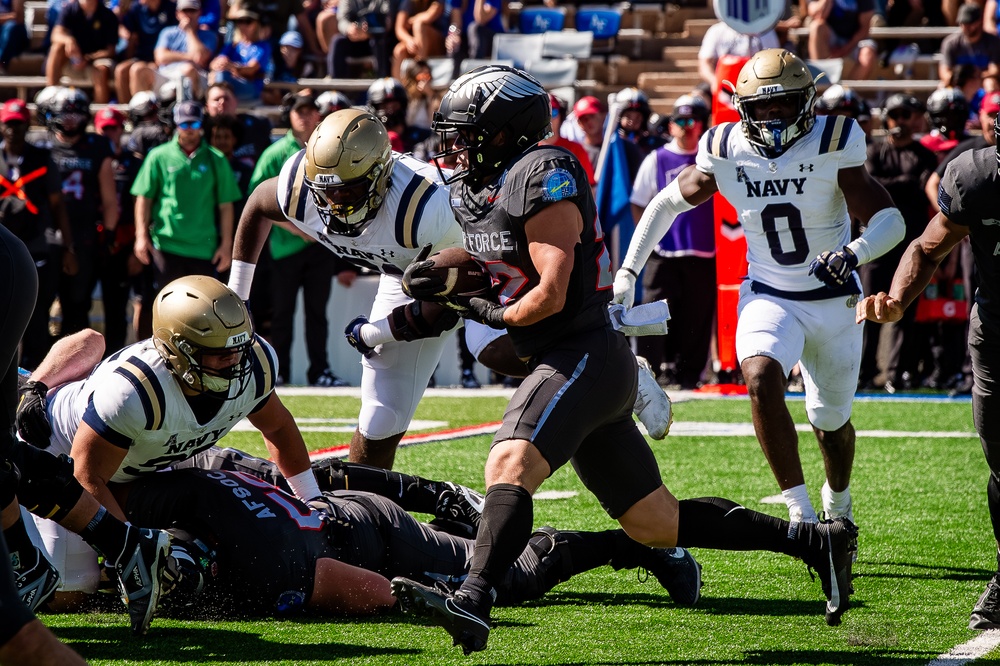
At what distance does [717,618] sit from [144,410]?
181 centimetres

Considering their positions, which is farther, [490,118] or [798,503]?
[798,503]

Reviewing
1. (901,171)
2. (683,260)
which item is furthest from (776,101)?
(683,260)

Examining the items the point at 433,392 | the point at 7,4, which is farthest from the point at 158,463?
the point at 7,4

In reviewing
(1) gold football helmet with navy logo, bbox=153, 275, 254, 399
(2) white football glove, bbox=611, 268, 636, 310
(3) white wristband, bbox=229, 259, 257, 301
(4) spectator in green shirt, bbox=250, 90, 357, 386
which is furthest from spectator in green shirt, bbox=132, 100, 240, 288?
(1) gold football helmet with navy logo, bbox=153, 275, 254, 399

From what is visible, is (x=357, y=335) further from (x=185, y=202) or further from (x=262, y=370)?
(x=185, y=202)

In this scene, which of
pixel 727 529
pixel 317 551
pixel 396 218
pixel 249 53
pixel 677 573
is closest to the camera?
pixel 727 529

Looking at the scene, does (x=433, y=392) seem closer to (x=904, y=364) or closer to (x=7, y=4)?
(x=904, y=364)

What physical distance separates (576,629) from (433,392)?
661cm

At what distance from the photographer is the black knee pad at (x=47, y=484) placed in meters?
3.62

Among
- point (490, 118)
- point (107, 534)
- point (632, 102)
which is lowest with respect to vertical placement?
point (107, 534)

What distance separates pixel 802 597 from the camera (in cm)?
448

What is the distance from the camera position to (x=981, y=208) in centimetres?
392

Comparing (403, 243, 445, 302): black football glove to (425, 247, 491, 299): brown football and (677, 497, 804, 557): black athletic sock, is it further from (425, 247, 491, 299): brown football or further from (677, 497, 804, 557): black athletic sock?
(677, 497, 804, 557): black athletic sock

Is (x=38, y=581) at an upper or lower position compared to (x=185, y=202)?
upper
